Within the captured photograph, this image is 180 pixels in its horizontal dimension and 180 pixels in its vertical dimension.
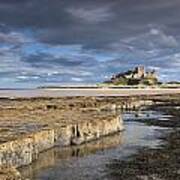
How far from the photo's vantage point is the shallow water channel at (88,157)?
27.3 metres

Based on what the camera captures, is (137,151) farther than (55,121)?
No

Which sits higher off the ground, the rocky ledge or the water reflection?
the rocky ledge

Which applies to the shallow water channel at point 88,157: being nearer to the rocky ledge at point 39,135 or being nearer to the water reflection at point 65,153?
the water reflection at point 65,153

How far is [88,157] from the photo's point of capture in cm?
3331

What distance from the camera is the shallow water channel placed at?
89.6 ft

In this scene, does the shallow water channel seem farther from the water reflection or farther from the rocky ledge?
the rocky ledge

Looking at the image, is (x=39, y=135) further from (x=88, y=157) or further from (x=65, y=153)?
(x=88, y=157)

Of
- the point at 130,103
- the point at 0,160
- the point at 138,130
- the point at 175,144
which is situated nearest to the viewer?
the point at 0,160

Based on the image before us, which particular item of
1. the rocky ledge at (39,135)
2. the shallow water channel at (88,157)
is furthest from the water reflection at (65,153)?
the rocky ledge at (39,135)

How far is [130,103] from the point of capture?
93.2 m

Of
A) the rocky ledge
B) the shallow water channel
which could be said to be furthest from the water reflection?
the rocky ledge

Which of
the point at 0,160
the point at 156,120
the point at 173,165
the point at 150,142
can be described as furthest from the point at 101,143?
the point at 156,120

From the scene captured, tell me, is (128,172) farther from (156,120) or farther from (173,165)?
(156,120)

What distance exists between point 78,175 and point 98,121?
17274 mm
